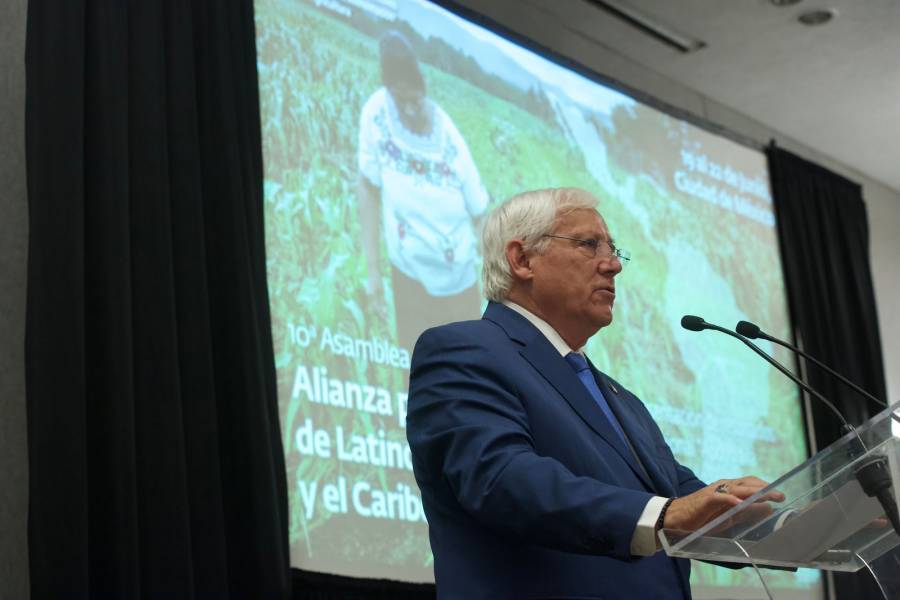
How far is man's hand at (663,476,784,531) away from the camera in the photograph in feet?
4.60

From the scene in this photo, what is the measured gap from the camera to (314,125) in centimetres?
377

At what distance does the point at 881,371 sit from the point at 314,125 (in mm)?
4333

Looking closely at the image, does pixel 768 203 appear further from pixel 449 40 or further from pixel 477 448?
pixel 477 448

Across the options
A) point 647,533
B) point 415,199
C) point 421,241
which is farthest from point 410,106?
point 647,533

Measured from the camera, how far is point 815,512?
146 centimetres

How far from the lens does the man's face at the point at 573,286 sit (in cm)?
207

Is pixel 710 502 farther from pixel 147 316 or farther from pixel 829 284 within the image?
pixel 829 284

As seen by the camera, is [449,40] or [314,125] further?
[449,40]

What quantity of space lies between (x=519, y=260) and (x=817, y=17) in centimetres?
427

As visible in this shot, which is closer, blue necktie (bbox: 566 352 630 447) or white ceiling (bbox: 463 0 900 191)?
blue necktie (bbox: 566 352 630 447)

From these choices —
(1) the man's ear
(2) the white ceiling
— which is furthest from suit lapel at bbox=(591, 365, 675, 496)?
(2) the white ceiling

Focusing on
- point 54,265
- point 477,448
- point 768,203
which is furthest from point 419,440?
point 768,203

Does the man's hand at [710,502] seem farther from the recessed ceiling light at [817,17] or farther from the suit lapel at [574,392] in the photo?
the recessed ceiling light at [817,17]

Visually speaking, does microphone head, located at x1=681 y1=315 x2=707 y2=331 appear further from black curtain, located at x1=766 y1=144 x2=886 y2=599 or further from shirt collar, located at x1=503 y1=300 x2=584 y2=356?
black curtain, located at x1=766 y1=144 x2=886 y2=599
